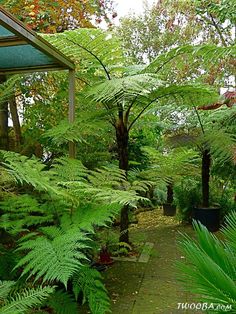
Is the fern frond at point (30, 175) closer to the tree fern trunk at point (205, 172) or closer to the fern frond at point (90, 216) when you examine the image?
the fern frond at point (90, 216)

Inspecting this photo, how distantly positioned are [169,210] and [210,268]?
4.94 metres

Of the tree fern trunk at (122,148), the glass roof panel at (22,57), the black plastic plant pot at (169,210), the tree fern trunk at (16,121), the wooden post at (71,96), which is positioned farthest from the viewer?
the black plastic plant pot at (169,210)

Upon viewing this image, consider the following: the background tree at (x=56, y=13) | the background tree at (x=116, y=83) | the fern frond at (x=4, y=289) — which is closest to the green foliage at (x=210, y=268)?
the fern frond at (x=4, y=289)

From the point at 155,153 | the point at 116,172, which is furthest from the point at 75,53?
the point at 155,153

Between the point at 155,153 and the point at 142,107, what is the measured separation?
2.63 feet

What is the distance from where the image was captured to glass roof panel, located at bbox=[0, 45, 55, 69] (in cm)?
275

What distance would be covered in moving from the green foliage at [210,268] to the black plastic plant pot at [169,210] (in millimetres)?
4682

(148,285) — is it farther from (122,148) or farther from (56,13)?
(56,13)

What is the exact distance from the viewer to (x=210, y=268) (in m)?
0.78

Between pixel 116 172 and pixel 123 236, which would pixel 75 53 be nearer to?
pixel 116 172

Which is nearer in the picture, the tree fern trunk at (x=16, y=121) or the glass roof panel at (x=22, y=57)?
the glass roof panel at (x=22, y=57)

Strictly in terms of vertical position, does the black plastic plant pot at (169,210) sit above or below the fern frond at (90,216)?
below

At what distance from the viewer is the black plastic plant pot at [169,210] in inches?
220

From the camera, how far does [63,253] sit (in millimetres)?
1654
